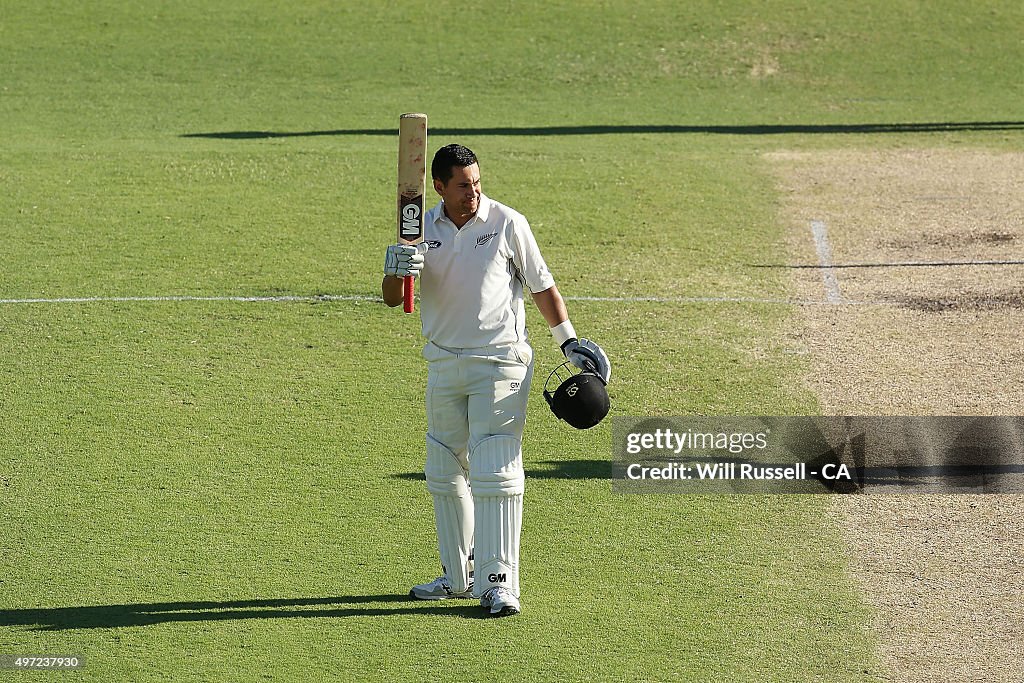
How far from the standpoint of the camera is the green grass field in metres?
6.73

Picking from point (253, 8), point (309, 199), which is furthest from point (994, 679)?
point (253, 8)

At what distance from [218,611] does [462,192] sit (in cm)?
228

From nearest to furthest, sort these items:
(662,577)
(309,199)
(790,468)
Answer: (662,577)
(790,468)
(309,199)

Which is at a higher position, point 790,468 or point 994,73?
point 994,73

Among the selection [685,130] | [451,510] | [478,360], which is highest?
[685,130]

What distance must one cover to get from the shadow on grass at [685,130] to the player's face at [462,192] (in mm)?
11702

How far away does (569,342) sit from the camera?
22.5 feet

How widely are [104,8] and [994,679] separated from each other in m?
21.1

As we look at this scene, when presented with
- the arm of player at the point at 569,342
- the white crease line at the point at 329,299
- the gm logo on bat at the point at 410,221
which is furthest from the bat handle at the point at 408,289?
the white crease line at the point at 329,299

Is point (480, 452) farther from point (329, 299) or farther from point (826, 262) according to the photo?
point (826, 262)

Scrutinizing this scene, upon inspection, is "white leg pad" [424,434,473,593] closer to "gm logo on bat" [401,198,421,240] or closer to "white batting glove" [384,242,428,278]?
"white batting glove" [384,242,428,278]

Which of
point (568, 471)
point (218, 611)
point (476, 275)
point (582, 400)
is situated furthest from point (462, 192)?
point (568, 471)

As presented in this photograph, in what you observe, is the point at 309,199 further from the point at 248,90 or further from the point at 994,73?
the point at 994,73

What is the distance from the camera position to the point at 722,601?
696 centimetres
